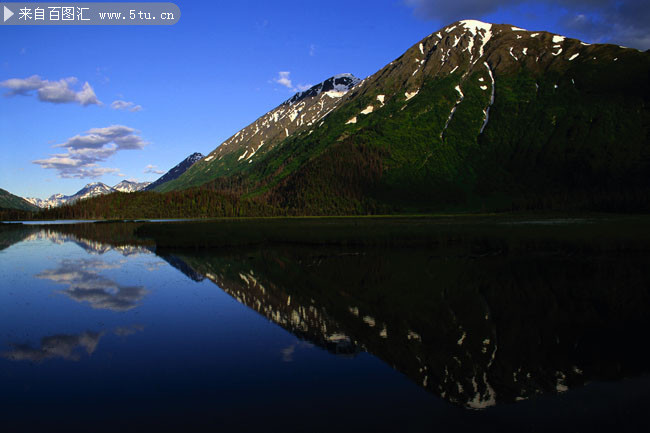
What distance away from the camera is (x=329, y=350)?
67.7ft

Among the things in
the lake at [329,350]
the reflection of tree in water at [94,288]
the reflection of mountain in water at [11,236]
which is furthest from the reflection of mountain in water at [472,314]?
the reflection of mountain in water at [11,236]

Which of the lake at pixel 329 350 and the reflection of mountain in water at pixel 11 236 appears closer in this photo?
the lake at pixel 329 350

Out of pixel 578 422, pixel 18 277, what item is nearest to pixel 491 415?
pixel 578 422

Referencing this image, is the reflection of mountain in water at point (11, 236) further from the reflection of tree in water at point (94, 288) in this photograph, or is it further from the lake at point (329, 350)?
the lake at point (329, 350)

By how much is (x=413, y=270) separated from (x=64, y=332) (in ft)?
102

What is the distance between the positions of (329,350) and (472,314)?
1098 cm

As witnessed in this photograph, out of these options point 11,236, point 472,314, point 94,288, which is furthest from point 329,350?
point 11,236

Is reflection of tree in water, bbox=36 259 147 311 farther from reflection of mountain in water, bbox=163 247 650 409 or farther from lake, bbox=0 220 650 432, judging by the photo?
reflection of mountain in water, bbox=163 247 650 409

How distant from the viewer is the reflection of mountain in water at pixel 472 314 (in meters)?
17.7

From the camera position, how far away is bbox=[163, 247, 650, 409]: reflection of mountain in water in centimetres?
1770

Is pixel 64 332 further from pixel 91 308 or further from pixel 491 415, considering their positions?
pixel 491 415

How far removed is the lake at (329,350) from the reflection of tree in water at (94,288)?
275mm

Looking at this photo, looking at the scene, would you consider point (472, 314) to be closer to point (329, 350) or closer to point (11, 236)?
point (329, 350)

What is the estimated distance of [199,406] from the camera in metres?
14.7
